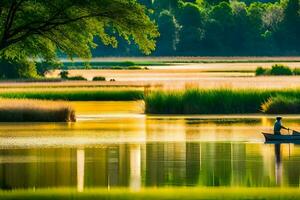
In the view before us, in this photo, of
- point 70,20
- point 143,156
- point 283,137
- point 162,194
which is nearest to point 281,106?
point 70,20

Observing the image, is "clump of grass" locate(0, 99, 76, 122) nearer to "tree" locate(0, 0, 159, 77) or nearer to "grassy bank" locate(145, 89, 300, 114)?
"tree" locate(0, 0, 159, 77)

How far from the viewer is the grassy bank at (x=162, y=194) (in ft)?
79.5

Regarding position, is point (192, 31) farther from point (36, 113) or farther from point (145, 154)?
point (145, 154)

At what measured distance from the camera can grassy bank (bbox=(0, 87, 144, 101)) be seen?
66812mm

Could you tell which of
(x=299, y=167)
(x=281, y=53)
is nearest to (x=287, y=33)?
(x=281, y=53)

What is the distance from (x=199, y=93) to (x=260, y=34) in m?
114

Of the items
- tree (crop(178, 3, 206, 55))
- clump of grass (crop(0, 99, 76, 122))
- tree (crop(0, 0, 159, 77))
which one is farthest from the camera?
tree (crop(178, 3, 206, 55))

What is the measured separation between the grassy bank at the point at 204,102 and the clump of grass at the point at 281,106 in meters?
0.65

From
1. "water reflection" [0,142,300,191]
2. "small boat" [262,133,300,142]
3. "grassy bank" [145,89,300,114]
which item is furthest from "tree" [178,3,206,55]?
"water reflection" [0,142,300,191]

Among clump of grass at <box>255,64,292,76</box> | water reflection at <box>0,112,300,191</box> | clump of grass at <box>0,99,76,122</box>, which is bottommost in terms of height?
water reflection at <box>0,112,300,191</box>

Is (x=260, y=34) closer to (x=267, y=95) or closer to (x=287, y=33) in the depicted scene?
(x=287, y=33)

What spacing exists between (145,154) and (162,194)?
9.47 meters

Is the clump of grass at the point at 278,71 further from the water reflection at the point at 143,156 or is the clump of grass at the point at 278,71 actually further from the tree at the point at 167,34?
the tree at the point at 167,34

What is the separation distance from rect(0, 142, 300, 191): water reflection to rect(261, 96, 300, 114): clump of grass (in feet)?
61.0
